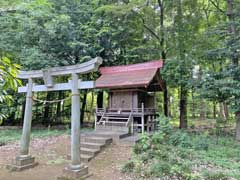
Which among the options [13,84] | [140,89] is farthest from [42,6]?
[13,84]

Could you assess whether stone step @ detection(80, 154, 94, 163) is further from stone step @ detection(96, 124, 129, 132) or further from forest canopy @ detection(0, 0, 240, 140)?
forest canopy @ detection(0, 0, 240, 140)

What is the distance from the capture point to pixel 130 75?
12633 millimetres

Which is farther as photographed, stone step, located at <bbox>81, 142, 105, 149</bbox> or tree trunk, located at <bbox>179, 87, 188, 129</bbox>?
tree trunk, located at <bbox>179, 87, 188, 129</bbox>

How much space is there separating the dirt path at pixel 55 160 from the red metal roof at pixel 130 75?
400cm

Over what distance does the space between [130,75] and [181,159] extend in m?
6.95

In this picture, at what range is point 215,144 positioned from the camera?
9.09 m

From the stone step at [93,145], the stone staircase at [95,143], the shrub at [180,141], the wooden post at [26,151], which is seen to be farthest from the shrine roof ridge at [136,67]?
the wooden post at [26,151]

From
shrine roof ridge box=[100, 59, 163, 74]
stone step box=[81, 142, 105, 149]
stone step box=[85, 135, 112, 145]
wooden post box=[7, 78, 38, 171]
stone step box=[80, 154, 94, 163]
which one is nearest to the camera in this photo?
wooden post box=[7, 78, 38, 171]

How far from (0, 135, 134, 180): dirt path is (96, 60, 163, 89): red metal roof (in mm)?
3999

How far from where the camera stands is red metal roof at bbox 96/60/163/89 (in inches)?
453

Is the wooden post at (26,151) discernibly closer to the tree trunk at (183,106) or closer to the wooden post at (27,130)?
the wooden post at (27,130)

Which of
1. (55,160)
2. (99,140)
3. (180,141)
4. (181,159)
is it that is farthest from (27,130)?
(180,141)

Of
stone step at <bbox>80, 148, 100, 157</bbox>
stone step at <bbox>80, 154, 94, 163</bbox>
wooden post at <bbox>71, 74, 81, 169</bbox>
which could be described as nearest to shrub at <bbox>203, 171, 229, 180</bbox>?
wooden post at <bbox>71, 74, 81, 169</bbox>

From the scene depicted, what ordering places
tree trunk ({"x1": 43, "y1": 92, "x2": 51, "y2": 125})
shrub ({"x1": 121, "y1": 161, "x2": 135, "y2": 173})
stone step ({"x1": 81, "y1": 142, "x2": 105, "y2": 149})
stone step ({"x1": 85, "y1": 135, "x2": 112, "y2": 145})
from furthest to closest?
tree trunk ({"x1": 43, "y1": 92, "x2": 51, "y2": 125}), stone step ({"x1": 85, "y1": 135, "x2": 112, "y2": 145}), stone step ({"x1": 81, "y1": 142, "x2": 105, "y2": 149}), shrub ({"x1": 121, "y1": 161, "x2": 135, "y2": 173})
